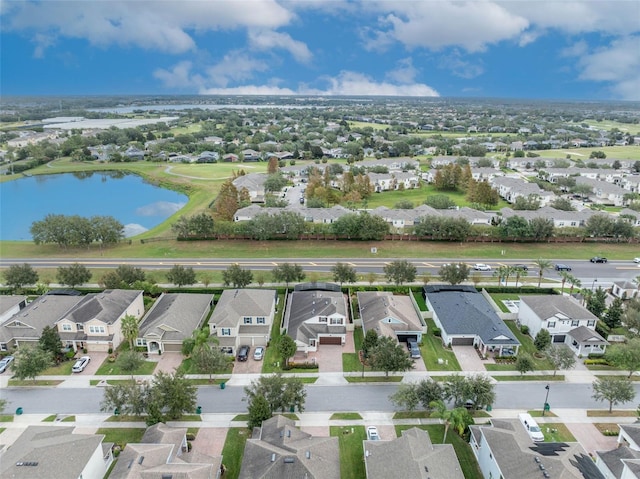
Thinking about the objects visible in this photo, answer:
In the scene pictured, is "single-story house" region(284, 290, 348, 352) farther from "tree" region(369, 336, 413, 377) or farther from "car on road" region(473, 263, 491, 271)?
"car on road" region(473, 263, 491, 271)

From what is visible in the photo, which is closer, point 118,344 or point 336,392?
point 336,392

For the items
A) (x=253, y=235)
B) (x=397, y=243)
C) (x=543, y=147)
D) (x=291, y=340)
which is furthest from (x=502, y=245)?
(x=543, y=147)

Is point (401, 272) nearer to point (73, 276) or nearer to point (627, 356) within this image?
point (627, 356)

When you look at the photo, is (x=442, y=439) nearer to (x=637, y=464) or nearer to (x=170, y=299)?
(x=637, y=464)

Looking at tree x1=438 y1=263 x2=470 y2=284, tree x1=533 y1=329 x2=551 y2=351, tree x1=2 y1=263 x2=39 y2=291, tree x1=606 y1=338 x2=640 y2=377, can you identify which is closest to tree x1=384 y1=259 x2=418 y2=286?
tree x1=438 y1=263 x2=470 y2=284

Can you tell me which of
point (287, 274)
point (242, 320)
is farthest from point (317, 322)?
point (287, 274)

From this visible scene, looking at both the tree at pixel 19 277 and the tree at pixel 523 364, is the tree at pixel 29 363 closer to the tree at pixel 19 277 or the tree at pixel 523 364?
the tree at pixel 19 277

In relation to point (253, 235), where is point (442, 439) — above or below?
below

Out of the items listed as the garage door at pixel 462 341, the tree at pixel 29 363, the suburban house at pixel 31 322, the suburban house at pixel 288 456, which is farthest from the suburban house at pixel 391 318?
the suburban house at pixel 31 322
